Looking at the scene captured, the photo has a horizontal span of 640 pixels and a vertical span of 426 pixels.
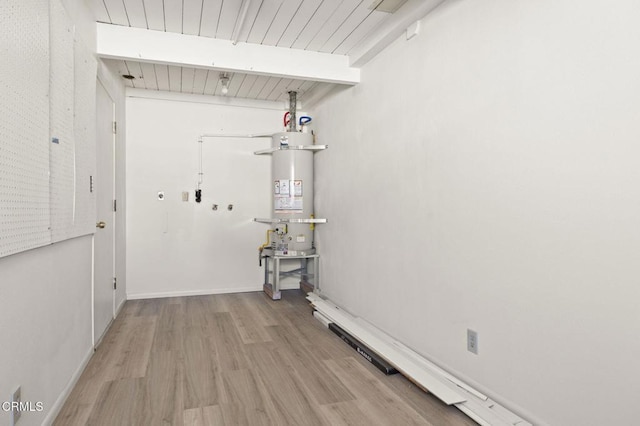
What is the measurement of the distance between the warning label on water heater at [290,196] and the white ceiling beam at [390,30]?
1.56 m

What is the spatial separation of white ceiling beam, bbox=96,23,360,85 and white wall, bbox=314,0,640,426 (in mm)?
742

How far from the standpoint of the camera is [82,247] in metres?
2.54

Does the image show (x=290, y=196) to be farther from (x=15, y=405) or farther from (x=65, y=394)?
(x=15, y=405)

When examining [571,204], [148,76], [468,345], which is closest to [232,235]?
[148,76]

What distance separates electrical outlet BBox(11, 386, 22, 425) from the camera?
1.50 meters

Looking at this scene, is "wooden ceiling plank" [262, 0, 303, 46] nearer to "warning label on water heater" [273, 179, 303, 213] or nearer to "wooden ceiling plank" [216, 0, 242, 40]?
"wooden ceiling plank" [216, 0, 242, 40]

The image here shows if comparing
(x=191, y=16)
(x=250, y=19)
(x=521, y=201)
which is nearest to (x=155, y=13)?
(x=191, y=16)

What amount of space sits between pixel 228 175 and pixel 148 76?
1453 millimetres

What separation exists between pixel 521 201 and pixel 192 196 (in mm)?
3873

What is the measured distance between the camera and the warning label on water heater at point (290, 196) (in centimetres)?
460

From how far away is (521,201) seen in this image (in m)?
1.95

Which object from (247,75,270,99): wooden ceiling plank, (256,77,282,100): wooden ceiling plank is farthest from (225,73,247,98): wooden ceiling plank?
(256,77,282,100): wooden ceiling plank

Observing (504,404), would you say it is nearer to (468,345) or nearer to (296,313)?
(468,345)

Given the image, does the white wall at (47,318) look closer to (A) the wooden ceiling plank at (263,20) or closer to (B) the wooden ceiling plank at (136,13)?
(B) the wooden ceiling plank at (136,13)
